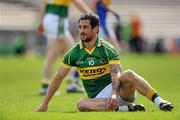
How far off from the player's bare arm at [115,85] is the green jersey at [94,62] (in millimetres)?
186

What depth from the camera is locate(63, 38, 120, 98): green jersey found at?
10.1 meters

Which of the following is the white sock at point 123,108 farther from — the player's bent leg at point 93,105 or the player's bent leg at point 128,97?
the player's bent leg at point 93,105

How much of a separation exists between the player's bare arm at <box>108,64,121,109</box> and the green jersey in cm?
19

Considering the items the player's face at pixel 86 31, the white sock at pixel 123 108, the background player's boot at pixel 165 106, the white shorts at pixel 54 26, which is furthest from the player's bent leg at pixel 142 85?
the white shorts at pixel 54 26

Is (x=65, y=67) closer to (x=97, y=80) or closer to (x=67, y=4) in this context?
(x=97, y=80)

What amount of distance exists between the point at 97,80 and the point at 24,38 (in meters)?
32.3

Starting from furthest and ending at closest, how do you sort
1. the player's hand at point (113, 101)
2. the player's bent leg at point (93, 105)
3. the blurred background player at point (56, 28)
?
the blurred background player at point (56, 28)
the player's bent leg at point (93, 105)
the player's hand at point (113, 101)

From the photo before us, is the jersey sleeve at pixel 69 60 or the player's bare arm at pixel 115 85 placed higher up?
the jersey sleeve at pixel 69 60

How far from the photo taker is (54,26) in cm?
1548

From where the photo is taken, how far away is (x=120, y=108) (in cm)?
1008

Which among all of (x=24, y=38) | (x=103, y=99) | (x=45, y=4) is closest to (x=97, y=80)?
(x=103, y=99)

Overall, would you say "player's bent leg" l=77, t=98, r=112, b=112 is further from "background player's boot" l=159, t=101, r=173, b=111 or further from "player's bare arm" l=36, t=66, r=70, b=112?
"background player's boot" l=159, t=101, r=173, b=111

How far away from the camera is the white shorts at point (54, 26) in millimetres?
15438

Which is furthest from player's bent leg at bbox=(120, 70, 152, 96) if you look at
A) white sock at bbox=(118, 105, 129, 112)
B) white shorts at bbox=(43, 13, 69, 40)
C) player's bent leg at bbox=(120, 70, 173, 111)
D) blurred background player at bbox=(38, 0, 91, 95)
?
white shorts at bbox=(43, 13, 69, 40)
